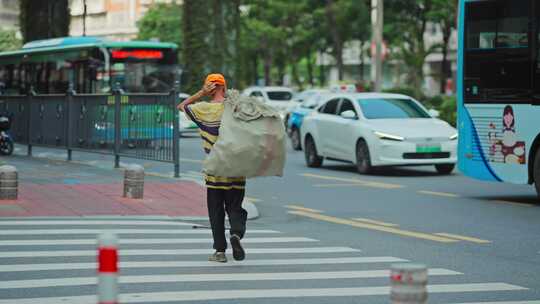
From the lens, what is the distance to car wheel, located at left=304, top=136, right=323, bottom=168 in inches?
1028

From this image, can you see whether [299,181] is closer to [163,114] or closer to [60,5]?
[163,114]

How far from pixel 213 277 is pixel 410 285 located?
474cm

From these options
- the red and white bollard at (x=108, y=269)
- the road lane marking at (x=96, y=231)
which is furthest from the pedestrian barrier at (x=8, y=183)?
the red and white bollard at (x=108, y=269)

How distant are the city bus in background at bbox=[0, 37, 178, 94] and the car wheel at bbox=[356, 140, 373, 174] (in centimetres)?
940

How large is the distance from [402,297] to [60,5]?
142 feet

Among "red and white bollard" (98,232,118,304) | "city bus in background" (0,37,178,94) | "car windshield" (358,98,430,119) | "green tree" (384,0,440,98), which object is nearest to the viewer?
"red and white bollard" (98,232,118,304)

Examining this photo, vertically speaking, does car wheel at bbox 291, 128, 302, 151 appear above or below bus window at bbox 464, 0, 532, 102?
below

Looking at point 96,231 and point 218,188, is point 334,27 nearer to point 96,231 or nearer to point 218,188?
point 96,231

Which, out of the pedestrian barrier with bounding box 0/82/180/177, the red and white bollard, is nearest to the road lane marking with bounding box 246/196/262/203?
the pedestrian barrier with bounding box 0/82/180/177

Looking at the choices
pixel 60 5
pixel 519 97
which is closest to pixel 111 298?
pixel 519 97

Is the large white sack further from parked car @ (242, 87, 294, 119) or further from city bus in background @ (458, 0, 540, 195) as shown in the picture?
parked car @ (242, 87, 294, 119)

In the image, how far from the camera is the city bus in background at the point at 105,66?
3181 centimetres

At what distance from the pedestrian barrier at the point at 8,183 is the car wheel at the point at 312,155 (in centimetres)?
1091

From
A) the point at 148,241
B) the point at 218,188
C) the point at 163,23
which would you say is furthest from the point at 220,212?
the point at 163,23
